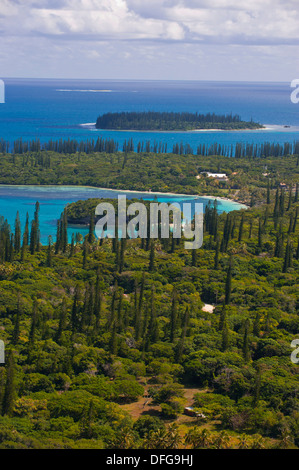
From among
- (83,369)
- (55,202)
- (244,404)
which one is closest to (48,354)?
(83,369)

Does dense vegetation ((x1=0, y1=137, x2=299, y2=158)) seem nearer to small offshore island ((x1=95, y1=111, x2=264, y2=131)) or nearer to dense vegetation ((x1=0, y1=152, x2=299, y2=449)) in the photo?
small offshore island ((x1=95, y1=111, x2=264, y2=131))

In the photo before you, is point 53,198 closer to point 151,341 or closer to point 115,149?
point 115,149

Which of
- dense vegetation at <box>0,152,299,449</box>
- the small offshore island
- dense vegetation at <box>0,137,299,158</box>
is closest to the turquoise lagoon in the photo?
dense vegetation at <box>0,152,299,449</box>

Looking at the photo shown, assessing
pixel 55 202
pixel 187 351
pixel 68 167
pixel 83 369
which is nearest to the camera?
pixel 83 369

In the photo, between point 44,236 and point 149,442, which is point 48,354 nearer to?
point 149,442

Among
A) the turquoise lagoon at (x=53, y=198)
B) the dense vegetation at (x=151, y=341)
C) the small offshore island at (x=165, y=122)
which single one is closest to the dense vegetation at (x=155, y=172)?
the turquoise lagoon at (x=53, y=198)
